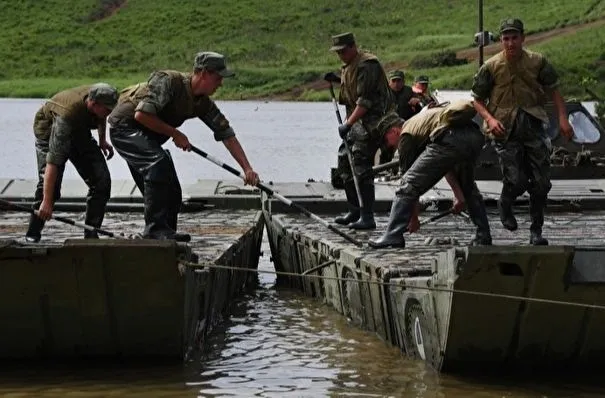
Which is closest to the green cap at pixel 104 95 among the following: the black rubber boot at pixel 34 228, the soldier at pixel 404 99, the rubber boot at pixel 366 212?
the black rubber boot at pixel 34 228

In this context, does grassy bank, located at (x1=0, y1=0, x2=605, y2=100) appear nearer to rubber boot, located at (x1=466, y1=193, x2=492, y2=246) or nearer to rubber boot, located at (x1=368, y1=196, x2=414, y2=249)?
rubber boot, located at (x1=368, y1=196, x2=414, y2=249)

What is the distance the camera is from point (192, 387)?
33.2 ft

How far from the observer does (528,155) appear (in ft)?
38.2

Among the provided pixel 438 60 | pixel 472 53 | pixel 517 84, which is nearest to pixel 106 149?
pixel 517 84

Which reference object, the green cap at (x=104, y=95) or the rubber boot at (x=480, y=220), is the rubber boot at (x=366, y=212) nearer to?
the rubber boot at (x=480, y=220)

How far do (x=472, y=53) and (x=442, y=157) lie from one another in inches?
2357

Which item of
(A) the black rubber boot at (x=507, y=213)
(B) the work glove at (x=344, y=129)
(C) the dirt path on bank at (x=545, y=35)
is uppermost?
(C) the dirt path on bank at (x=545, y=35)

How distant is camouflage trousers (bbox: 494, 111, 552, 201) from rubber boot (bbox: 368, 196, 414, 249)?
815 millimetres

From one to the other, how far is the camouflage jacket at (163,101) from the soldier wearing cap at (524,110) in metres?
2.06

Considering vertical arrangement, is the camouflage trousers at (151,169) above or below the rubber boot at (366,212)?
above

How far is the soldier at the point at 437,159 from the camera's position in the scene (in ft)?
36.4

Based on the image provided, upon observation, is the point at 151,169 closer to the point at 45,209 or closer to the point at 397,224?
the point at 45,209

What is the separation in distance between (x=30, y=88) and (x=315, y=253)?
191 feet

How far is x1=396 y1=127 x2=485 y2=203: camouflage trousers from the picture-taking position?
36.4 feet
